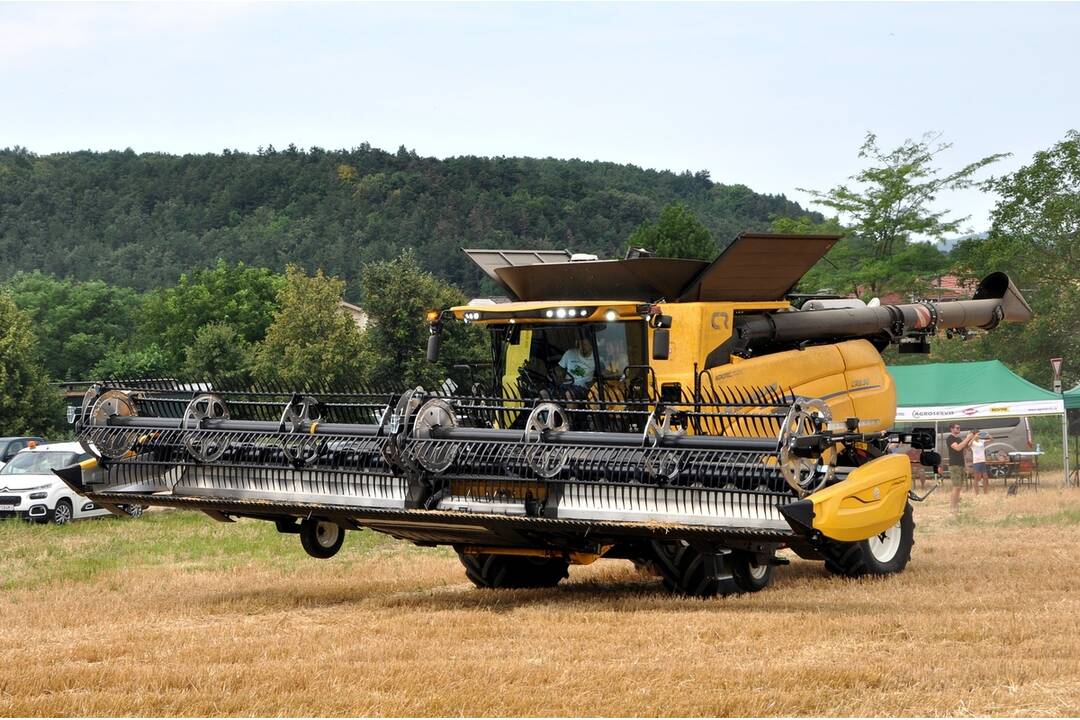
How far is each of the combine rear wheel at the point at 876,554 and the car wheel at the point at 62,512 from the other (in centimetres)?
1384

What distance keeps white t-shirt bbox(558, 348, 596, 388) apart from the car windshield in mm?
13374

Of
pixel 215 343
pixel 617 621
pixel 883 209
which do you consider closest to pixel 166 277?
pixel 215 343

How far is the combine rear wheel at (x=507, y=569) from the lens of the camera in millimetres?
12812

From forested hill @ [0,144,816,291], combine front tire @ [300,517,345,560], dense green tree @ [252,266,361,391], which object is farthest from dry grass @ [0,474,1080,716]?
forested hill @ [0,144,816,291]

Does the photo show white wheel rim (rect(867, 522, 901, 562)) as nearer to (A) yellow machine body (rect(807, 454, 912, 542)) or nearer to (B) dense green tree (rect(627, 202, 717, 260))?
(A) yellow machine body (rect(807, 454, 912, 542))

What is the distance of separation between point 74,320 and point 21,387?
34.0 m

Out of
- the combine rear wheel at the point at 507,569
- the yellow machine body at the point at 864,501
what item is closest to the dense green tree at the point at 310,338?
the combine rear wheel at the point at 507,569

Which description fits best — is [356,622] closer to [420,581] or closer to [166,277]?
[420,581]

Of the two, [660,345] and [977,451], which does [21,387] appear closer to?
[977,451]

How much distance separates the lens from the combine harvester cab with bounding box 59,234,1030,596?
10039mm

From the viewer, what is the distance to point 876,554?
13266 mm

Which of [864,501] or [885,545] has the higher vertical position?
[864,501]

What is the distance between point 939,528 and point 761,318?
766 centimetres

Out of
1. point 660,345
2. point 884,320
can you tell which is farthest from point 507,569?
point 884,320
